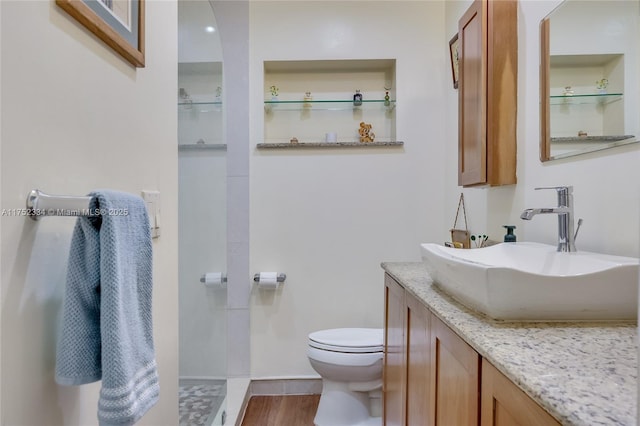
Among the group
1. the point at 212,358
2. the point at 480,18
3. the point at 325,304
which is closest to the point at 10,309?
the point at 212,358

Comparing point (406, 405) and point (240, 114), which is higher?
point (240, 114)

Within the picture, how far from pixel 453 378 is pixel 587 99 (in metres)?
0.95

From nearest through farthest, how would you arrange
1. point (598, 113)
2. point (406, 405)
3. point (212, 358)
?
point (598, 113)
point (406, 405)
point (212, 358)

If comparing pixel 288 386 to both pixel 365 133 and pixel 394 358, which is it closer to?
pixel 394 358

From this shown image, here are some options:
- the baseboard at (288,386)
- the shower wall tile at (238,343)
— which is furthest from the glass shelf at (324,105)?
the baseboard at (288,386)

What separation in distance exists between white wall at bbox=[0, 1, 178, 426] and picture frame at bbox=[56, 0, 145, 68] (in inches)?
0.7

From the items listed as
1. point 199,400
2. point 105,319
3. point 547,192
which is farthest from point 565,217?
point 199,400

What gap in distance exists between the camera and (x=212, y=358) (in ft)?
5.66

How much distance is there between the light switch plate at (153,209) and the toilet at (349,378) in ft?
3.90

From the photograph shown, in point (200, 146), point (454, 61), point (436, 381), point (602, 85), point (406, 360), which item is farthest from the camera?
point (454, 61)

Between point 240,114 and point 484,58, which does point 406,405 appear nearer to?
point 484,58

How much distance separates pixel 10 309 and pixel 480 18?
1.74 meters

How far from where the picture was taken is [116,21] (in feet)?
2.56

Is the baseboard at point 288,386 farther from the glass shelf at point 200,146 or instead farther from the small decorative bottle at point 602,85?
the small decorative bottle at point 602,85
